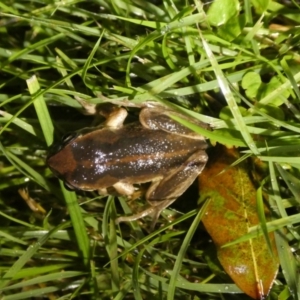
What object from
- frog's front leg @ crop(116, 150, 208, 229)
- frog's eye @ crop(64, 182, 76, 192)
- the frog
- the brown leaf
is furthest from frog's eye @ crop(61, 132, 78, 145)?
the brown leaf

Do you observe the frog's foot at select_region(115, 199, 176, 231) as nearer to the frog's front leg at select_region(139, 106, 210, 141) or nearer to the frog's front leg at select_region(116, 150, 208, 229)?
the frog's front leg at select_region(116, 150, 208, 229)

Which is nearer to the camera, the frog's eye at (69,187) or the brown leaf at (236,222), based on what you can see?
the brown leaf at (236,222)

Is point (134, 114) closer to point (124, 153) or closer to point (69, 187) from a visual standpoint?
point (124, 153)

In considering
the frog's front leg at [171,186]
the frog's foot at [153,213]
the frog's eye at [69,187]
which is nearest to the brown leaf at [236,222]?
the frog's front leg at [171,186]

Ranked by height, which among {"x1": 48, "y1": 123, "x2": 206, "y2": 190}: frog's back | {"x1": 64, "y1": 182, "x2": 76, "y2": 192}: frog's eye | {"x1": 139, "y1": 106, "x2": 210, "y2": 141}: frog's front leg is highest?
{"x1": 139, "y1": 106, "x2": 210, "y2": 141}: frog's front leg

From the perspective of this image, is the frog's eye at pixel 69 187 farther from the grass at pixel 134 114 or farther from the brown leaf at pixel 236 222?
the brown leaf at pixel 236 222
